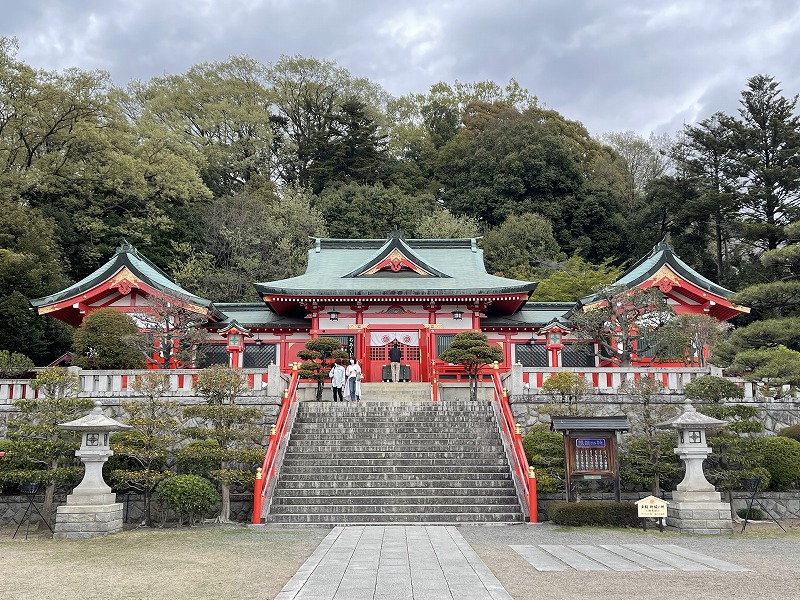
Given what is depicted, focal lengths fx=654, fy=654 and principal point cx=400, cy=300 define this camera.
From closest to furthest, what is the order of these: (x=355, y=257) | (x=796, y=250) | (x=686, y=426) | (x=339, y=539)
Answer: (x=339, y=539)
(x=686, y=426)
(x=796, y=250)
(x=355, y=257)

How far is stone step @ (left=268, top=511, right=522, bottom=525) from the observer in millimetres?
13805

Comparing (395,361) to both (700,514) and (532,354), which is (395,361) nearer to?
(532,354)

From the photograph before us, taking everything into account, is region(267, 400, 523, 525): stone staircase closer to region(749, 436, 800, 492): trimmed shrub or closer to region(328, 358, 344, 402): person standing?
region(328, 358, 344, 402): person standing

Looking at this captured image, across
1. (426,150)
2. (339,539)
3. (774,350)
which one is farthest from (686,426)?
(426,150)

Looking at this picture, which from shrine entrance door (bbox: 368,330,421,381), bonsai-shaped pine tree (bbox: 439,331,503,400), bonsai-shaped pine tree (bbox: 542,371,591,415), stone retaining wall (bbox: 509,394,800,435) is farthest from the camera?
shrine entrance door (bbox: 368,330,421,381)

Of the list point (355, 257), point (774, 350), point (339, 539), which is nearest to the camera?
point (339, 539)

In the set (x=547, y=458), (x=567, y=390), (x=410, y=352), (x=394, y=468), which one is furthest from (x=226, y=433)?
(x=410, y=352)

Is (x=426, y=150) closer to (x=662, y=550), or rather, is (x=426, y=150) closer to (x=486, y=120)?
(x=486, y=120)

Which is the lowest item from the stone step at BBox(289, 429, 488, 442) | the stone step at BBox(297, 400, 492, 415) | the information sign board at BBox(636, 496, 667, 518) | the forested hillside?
the information sign board at BBox(636, 496, 667, 518)

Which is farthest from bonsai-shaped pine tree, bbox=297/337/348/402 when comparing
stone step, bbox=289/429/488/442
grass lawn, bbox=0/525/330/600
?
grass lawn, bbox=0/525/330/600

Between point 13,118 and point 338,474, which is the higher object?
point 13,118

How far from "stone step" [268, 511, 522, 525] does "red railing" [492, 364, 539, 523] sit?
418mm

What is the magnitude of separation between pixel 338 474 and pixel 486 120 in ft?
151

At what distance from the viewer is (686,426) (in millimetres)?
13930
